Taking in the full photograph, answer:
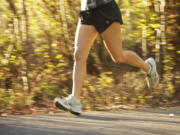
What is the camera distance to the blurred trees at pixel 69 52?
506 cm

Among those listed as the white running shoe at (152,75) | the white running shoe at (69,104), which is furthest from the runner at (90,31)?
the white running shoe at (152,75)

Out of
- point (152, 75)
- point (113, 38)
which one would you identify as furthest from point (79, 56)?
point (152, 75)

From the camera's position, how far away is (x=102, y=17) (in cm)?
356

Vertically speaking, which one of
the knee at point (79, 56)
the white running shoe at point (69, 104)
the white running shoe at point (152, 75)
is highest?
the knee at point (79, 56)

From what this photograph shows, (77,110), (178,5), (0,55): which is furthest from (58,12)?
(77,110)

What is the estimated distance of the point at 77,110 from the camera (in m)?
3.71

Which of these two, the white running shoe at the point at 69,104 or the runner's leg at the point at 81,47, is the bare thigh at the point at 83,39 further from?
Result: the white running shoe at the point at 69,104

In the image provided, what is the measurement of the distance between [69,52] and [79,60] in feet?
6.18

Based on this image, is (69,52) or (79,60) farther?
(69,52)

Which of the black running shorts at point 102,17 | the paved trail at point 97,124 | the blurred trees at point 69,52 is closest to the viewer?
the paved trail at point 97,124

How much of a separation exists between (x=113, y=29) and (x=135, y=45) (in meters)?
2.22

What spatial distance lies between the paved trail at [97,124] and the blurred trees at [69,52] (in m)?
0.95

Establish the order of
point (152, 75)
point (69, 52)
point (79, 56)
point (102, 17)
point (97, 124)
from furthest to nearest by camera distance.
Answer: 1. point (69, 52)
2. point (152, 75)
3. point (79, 56)
4. point (102, 17)
5. point (97, 124)

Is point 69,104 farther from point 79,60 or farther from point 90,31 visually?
point 90,31
